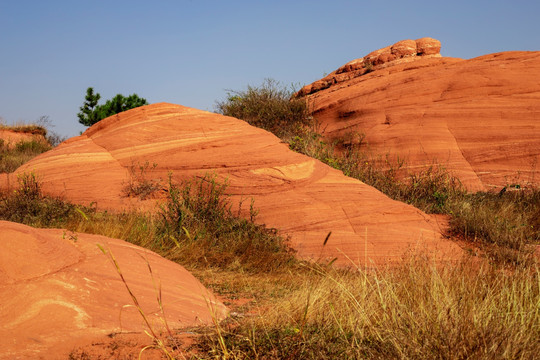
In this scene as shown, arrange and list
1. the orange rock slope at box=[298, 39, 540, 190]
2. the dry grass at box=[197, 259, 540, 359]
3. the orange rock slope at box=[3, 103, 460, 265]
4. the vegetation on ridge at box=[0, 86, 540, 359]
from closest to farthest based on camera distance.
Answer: the dry grass at box=[197, 259, 540, 359]
the vegetation on ridge at box=[0, 86, 540, 359]
the orange rock slope at box=[3, 103, 460, 265]
the orange rock slope at box=[298, 39, 540, 190]

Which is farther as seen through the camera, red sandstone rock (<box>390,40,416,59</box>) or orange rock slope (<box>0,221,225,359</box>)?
red sandstone rock (<box>390,40,416,59</box>)

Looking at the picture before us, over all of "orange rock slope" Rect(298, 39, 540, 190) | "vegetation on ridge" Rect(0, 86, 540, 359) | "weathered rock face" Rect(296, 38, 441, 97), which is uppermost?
Answer: "weathered rock face" Rect(296, 38, 441, 97)

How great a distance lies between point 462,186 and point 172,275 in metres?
7.86

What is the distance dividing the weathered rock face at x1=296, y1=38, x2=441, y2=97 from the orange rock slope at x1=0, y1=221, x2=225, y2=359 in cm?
1374

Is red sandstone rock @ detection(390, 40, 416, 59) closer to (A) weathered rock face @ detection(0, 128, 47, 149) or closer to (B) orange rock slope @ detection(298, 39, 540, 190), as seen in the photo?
(B) orange rock slope @ detection(298, 39, 540, 190)

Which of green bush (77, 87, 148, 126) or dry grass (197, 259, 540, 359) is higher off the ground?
green bush (77, 87, 148, 126)

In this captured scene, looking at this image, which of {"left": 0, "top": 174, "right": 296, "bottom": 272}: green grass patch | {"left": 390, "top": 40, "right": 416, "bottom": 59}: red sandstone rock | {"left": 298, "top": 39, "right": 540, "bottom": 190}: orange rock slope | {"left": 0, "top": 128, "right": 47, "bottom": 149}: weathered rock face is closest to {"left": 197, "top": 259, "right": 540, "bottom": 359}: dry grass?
{"left": 0, "top": 174, "right": 296, "bottom": 272}: green grass patch

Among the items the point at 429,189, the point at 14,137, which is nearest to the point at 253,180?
the point at 429,189

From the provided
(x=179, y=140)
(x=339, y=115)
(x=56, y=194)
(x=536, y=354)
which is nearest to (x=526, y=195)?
(x=339, y=115)

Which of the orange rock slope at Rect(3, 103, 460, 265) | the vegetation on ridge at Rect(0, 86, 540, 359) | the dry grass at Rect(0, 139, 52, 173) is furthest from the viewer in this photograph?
the dry grass at Rect(0, 139, 52, 173)

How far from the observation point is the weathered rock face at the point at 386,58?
15.9 meters

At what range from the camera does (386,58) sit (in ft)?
52.2

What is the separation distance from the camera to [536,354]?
221cm

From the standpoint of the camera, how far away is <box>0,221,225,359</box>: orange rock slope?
8.13 feet
